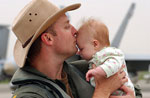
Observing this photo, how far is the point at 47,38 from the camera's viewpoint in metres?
2.49

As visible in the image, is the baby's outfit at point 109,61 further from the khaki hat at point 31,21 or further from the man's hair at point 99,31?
the khaki hat at point 31,21

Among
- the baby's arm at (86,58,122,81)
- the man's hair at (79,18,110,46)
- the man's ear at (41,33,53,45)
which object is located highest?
the man's ear at (41,33,53,45)

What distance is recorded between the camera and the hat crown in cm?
238

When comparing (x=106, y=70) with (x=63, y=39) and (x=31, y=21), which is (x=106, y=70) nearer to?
(x=63, y=39)

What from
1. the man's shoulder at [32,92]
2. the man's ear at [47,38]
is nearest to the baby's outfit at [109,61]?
the man's ear at [47,38]

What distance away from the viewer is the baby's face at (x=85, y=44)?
275 cm

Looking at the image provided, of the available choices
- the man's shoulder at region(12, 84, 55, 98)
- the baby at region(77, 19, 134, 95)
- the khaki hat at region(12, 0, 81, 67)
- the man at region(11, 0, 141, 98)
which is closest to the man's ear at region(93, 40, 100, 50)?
the baby at region(77, 19, 134, 95)

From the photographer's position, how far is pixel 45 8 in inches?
96.0

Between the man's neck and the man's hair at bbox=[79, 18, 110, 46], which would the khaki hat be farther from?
the man's hair at bbox=[79, 18, 110, 46]

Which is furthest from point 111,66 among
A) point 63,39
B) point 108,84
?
point 63,39

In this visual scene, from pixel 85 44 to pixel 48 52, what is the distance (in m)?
0.40

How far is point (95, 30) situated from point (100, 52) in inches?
8.9

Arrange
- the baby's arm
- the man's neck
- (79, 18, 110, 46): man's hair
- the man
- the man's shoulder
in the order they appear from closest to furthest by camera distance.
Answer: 1. the man's shoulder
2. the man
3. the baby's arm
4. the man's neck
5. (79, 18, 110, 46): man's hair

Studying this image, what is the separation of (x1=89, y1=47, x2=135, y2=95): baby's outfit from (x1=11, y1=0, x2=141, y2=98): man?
9 cm
